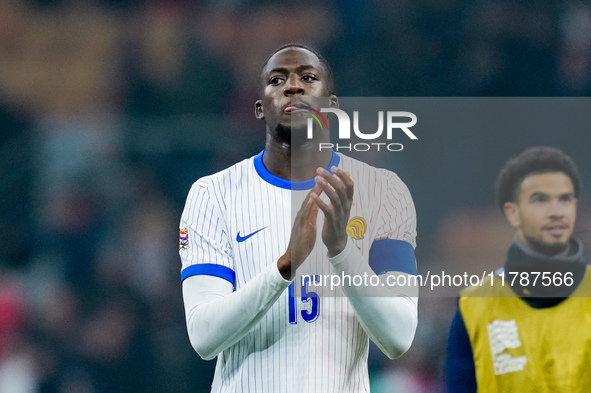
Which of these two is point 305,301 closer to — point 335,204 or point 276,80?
point 335,204

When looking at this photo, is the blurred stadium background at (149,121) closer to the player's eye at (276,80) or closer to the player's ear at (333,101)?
the player's ear at (333,101)

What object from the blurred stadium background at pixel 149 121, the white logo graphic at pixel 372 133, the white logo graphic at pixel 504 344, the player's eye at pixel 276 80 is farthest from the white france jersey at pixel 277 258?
the blurred stadium background at pixel 149 121

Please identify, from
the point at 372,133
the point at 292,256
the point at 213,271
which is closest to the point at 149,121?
the point at 372,133

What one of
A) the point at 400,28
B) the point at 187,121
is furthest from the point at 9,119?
the point at 400,28

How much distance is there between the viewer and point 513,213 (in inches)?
99.5

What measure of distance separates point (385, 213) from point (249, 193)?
455 millimetres

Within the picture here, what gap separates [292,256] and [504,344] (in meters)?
0.69

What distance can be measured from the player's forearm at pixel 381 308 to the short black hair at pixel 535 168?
1.47 ft

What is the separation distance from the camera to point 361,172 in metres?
2.77

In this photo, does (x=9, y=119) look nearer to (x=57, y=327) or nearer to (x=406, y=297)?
(x=57, y=327)

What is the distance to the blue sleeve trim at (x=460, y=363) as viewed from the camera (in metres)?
2.39

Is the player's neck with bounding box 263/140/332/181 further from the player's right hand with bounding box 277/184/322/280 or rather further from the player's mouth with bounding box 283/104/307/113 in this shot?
the player's right hand with bounding box 277/184/322/280

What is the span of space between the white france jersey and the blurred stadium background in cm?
86

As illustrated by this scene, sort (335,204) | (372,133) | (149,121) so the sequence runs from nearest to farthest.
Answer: (335,204), (372,133), (149,121)
